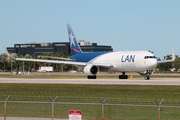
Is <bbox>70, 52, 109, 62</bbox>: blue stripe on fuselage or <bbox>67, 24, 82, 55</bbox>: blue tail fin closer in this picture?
<bbox>70, 52, 109, 62</bbox>: blue stripe on fuselage

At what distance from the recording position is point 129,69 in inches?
2307

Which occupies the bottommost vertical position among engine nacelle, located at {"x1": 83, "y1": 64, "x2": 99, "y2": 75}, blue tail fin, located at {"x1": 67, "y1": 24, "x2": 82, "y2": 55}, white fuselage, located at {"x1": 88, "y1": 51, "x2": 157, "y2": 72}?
engine nacelle, located at {"x1": 83, "y1": 64, "x2": 99, "y2": 75}

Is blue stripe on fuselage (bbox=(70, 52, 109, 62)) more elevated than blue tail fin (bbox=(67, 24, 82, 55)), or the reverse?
blue tail fin (bbox=(67, 24, 82, 55))

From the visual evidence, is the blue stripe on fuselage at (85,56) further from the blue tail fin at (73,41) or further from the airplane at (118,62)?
the blue tail fin at (73,41)

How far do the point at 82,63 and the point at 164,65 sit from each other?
10549cm

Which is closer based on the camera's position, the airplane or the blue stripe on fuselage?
the airplane

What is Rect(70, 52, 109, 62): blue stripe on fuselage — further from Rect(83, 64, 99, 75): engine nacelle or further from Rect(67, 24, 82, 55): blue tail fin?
Rect(83, 64, 99, 75): engine nacelle

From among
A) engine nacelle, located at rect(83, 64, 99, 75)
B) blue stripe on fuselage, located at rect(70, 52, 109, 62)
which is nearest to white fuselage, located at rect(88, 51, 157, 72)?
engine nacelle, located at rect(83, 64, 99, 75)

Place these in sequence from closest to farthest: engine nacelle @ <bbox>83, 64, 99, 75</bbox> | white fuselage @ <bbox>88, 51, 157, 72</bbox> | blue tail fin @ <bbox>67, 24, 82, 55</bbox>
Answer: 1. white fuselage @ <bbox>88, 51, 157, 72</bbox>
2. engine nacelle @ <bbox>83, 64, 99, 75</bbox>
3. blue tail fin @ <bbox>67, 24, 82, 55</bbox>

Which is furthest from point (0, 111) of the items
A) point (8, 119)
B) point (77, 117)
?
point (77, 117)

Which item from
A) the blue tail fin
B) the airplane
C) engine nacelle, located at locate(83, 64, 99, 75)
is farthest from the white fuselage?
the blue tail fin

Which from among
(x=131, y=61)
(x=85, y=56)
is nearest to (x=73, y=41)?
(x=85, y=56)

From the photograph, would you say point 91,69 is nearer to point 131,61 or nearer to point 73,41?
point 131,61

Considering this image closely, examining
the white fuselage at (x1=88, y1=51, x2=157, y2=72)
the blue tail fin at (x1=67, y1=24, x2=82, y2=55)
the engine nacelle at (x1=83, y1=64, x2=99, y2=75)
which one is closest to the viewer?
the white fuselage at (x1=88, y1=51, x2=157, y2=72)
